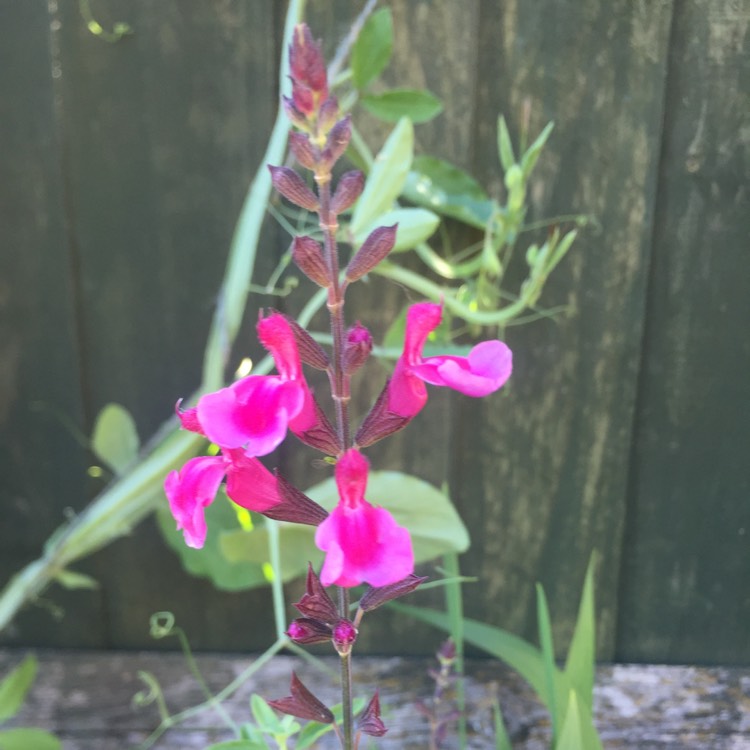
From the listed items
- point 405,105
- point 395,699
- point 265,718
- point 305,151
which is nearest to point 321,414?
point 305,151

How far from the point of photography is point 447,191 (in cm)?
68

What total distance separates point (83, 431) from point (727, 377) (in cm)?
69

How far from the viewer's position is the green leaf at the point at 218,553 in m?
0.74

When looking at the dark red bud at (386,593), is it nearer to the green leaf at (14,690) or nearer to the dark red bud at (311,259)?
the dark red bud at (311,259)

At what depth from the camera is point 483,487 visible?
77 cm

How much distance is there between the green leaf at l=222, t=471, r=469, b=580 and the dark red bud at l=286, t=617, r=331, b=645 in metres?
0.23

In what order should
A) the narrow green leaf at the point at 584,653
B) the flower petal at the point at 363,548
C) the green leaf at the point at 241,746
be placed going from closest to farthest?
the flower petal at the point at 363,548
the green leaf at the point at 241,746
the narrow green leaf at the point at 584,653

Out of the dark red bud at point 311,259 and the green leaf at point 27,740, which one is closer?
the dark red bud at point 311,259

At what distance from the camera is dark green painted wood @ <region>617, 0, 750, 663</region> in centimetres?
67

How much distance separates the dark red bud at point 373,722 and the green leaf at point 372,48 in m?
0.49

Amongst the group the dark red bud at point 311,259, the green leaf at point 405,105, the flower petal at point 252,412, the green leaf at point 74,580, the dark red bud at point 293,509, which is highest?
the green leaf at point 405,105

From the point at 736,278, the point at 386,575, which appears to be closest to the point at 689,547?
the point at 736,278

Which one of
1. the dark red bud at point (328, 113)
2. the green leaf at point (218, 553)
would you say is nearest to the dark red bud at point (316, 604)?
the dark red bud at point (328, 113)

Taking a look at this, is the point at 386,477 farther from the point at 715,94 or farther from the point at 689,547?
the point at 715,94
